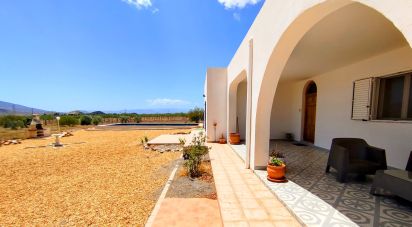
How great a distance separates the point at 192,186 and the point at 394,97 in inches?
227

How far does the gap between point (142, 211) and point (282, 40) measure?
3.76 metres

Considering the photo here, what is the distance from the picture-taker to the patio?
252 centimetres

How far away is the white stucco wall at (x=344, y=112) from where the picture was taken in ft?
14.3

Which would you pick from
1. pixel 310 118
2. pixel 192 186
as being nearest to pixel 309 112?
pixel 310 118

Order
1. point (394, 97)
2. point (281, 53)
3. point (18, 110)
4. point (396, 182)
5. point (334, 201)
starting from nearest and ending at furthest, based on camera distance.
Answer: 1. point (396, 182)
2. point (334, 201)
3. point (281, 53)
4. point (394, 97)
5. point (18, 110)

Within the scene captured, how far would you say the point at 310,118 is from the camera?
329 inches

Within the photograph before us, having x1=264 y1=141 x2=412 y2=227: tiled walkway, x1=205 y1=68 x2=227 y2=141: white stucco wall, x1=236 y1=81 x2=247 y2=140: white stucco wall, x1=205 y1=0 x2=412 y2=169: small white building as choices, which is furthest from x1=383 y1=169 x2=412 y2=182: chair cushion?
x1=205 y1=68 x2=227 y2=141: white stucco wall

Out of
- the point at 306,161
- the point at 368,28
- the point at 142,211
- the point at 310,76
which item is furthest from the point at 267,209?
the point at 310,76

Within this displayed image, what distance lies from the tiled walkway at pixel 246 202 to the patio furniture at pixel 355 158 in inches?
68.4

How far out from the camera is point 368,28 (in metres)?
3.28

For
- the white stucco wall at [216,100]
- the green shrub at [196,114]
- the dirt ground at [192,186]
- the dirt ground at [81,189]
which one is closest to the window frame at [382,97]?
the dirt ground at [192,186]

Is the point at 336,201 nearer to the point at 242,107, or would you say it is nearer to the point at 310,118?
the point at 310,118

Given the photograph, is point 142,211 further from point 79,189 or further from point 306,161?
point 306,161

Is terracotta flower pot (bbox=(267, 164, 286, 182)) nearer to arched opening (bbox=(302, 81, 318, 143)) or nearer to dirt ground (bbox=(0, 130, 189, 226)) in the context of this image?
dirt ground (bbox=(0, 130, 189, 226))
